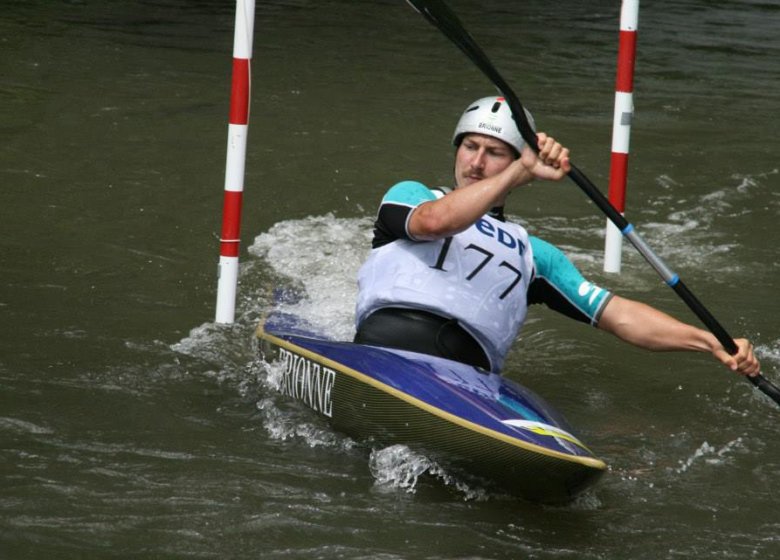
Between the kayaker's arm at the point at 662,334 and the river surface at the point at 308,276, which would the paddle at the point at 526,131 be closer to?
the kayaker's arm at the point at 662,334

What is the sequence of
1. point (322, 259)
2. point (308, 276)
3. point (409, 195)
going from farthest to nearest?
point (322, 259), point (308, 276), point (409, 195)

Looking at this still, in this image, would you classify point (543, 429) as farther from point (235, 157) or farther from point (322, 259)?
point (322, 259)

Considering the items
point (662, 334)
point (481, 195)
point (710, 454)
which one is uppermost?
point (481, 195)

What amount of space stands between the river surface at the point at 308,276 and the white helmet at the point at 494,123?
3.41ft

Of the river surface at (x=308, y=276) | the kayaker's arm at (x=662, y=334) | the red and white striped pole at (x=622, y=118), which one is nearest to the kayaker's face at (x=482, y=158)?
the kayaker's arm at (x=662, y=334)

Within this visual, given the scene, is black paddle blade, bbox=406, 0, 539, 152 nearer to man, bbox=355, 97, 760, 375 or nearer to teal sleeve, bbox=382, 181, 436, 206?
man, bbox=355, 97, 760, 375

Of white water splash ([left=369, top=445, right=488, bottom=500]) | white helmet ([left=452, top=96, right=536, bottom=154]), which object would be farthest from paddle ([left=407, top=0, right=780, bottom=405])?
white water splash ([left=369, top=445, right=488, bottom=500])

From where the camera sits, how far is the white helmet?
4277 millimetres

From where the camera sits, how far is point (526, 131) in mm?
3865

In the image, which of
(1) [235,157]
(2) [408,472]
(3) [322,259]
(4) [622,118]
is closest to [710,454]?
(2) [408,472]

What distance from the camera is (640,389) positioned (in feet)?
16.6

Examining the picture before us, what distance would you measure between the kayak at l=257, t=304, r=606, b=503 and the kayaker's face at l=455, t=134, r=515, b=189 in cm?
63

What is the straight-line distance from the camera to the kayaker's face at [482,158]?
4.29 m

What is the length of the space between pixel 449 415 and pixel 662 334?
95 cm
